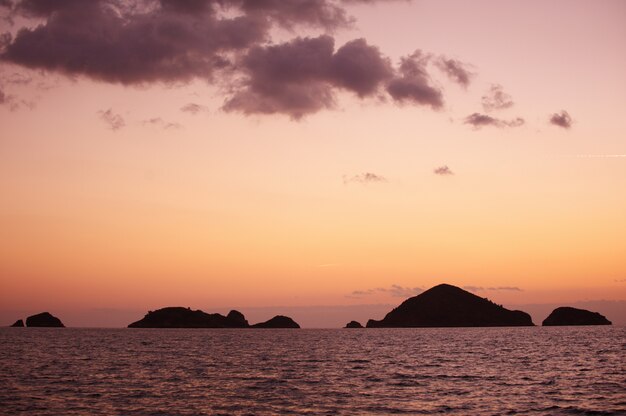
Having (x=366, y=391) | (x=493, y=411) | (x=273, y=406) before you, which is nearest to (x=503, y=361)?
(x=366, y=391)

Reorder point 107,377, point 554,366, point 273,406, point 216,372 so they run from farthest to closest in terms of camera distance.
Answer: point 554,366 < point 216,372 < point 107,377 < point 273,406

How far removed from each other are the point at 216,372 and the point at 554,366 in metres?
51.1

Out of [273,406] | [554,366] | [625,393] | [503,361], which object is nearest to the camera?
[273,406]

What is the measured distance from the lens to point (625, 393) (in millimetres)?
59250

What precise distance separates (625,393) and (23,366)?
78416 mm

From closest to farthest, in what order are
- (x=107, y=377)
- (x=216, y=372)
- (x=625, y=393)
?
(x=625, y=393) → (x=107, y=377) → (x=216, y=372)

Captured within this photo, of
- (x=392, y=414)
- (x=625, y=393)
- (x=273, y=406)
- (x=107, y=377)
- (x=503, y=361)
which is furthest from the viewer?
(x=503, y=361)

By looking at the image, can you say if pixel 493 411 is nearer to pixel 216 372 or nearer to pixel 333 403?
pixel 333 403

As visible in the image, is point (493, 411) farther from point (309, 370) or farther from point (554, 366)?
point (554, 366)

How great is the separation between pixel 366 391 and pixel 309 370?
24162 millimetres

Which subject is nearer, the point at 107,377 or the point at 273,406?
the point at 273,406

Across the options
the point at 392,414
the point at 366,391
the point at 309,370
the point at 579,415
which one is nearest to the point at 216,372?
the point at 309,370

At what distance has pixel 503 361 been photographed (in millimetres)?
100188

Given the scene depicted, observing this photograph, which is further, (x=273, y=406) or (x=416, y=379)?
(x=416, y=379)
